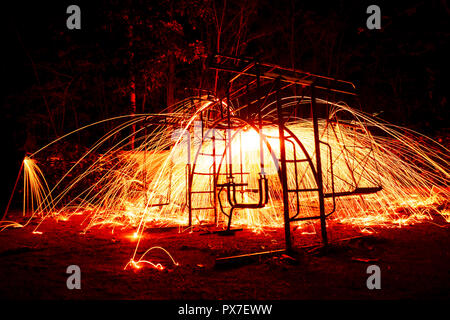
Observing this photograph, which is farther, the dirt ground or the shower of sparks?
the shower of sparks

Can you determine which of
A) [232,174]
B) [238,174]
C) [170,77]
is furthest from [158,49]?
[232,174]

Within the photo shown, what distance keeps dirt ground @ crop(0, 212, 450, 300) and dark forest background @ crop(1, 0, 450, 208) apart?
15.8 feet

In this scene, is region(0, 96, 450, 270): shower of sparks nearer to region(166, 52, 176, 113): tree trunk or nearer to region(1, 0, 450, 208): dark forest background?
region(1, 0, 450, 208): dark forest background

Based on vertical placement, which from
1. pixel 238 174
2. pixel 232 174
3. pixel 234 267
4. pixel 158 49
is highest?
pixel 158 49

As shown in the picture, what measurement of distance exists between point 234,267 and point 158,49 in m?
7.98

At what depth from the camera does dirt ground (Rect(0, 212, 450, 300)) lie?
2.84 m

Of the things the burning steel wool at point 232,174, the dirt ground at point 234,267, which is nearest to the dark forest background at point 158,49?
the burning steel wool at point 232,174

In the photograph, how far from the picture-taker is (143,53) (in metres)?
9.61

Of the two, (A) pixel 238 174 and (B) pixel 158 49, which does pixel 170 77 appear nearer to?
(B) pixel 158 49

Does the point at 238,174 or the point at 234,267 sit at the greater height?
the point at 238,174

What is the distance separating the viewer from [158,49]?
956 cm

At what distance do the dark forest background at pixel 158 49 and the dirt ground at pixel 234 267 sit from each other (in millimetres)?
4817

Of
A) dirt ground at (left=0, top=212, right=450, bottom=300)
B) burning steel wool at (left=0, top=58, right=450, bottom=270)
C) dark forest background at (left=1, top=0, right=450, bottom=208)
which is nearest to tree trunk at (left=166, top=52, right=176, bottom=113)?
dark forest background at (left=1, top=0, right=450, bottom=208)
